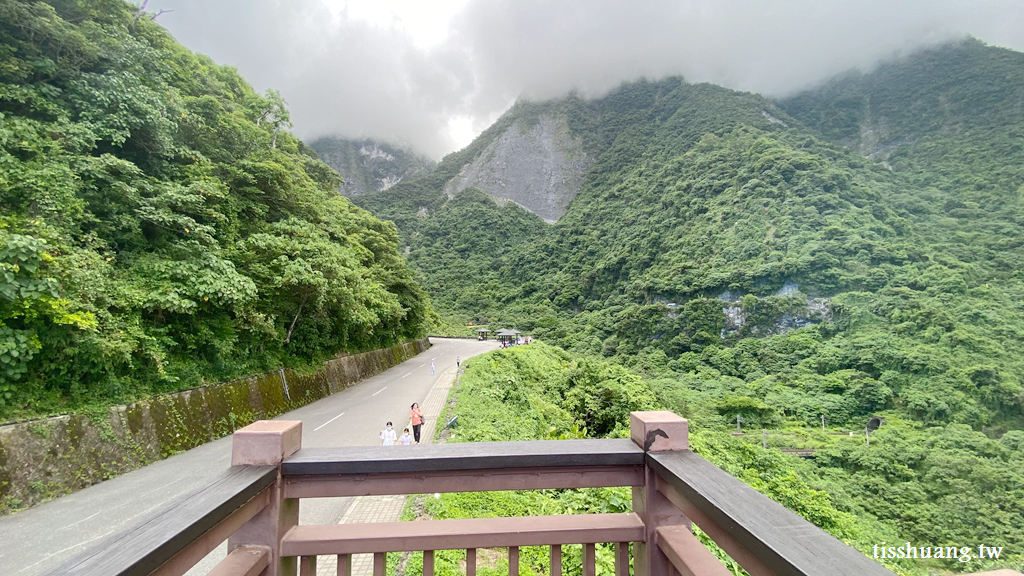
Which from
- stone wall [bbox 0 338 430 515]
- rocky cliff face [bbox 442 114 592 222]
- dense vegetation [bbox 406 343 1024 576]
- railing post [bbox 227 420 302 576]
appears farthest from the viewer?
rocky cliff face [bbox 442 114 592 222]

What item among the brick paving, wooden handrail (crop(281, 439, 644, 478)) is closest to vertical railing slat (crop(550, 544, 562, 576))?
wooden handrail (crop(281, 439, 644, 478))

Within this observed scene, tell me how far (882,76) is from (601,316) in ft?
297

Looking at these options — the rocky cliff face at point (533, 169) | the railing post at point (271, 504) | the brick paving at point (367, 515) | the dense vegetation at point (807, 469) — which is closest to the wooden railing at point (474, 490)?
the railing post at point (271, 504)

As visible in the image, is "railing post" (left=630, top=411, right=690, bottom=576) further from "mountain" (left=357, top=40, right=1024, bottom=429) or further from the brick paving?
"mountain" (left=357, top=40, right=1024, bottom=429)

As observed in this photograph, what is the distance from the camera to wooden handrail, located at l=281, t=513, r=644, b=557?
4.33ft

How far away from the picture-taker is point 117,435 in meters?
6.99

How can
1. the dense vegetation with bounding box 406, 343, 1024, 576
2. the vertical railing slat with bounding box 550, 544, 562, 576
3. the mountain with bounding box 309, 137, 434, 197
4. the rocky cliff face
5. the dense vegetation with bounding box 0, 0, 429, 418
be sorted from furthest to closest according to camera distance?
1. the mountain with bounding box 309, 137, 434, 197
2. the rocky cliff face
3. the dense vegetation with bounding box 0, 0, 429, 418
4. the dense vegetation with bounding box 406, 343, 1024, 576
5. the vertical railing slat with bounding box 550, 544, 562, 576

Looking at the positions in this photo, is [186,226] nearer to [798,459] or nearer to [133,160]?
[133,160]

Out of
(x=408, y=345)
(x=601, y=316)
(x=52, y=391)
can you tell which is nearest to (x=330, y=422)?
(x=52, y=391)

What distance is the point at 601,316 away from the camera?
4994cm

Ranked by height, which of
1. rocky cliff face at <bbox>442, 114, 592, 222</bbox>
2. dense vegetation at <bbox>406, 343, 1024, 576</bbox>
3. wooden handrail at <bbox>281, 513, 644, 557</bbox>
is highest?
rocky cliff face at <bbox>442, 114, 592, 222</bbox>

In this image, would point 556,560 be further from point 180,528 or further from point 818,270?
point 818,270

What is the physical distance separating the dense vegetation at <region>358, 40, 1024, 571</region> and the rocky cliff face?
445cm

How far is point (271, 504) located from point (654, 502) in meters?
1.27
